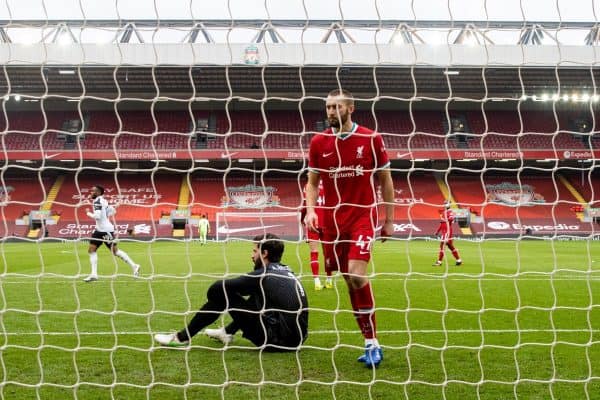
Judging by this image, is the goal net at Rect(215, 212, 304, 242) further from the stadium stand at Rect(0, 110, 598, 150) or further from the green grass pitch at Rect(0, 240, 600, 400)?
the green grass pitch at Rect(0, 240, 600, 400)

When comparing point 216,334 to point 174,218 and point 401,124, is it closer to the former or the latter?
point 174,218

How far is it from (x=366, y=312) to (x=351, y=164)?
43.9 inches

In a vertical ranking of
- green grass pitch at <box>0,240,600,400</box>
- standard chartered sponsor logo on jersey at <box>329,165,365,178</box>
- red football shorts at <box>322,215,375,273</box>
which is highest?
standard chartered sponsor logo on jersey at <box>329,165,365,178</box>

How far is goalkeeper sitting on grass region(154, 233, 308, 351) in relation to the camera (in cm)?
431

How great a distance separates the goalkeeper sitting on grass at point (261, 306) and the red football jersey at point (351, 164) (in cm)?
62

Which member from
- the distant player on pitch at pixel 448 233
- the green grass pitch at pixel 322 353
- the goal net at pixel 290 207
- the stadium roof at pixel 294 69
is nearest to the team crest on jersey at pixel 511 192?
the goal net at pixel 290 207

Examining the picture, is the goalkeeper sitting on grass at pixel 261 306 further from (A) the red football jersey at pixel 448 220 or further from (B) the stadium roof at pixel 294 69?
(B) the stadium roof at pixel 294 69

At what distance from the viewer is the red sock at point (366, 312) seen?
169 inches

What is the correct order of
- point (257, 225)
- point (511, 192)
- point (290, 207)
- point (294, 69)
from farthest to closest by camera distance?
1. point (511, 192)
2. point (257, 225)
3. point (294, 69)
4. point (290, 207)

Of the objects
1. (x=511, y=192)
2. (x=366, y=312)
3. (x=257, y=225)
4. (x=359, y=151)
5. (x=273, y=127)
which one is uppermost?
(x=273, y=127)

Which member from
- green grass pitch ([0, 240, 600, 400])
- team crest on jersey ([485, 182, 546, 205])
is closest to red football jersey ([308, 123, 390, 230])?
green grass pitch ([0, 240, 600, 400])

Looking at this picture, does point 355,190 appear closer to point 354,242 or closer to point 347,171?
point 347,171

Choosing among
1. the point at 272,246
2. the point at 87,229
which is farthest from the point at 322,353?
the point at 87,229

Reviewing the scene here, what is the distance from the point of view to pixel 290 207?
7027 millimetres
